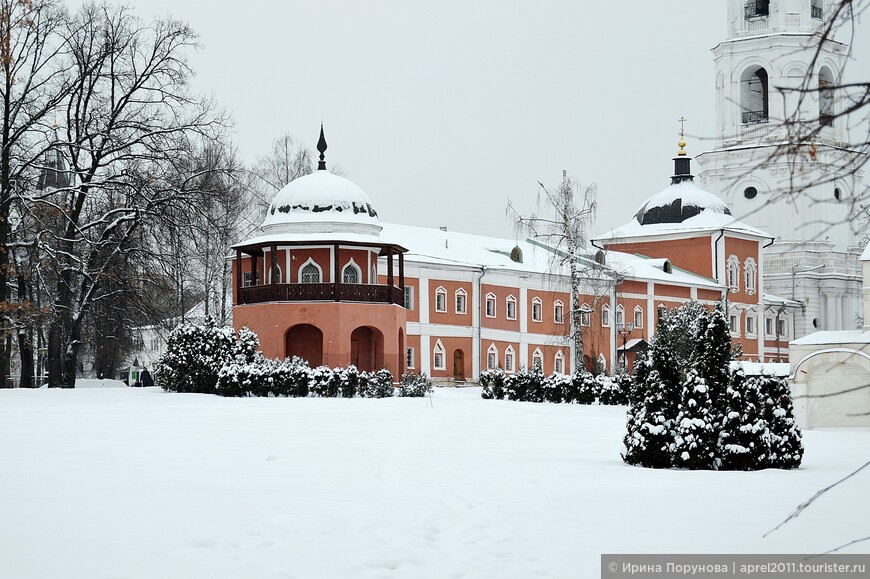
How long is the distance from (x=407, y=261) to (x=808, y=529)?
37711 mm

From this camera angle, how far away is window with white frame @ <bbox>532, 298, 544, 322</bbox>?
5162 cm

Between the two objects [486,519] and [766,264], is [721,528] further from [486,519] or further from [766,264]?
[766,264]

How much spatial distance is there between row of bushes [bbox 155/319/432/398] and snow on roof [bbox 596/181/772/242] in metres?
34.2

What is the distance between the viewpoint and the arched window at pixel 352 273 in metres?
40.0

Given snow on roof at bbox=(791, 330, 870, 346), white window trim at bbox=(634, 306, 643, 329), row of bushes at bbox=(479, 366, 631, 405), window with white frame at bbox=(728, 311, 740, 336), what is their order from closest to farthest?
snow on roof at bbox=(791, 330, 870, 346) → row of bushes at bbox=(479, 366, 631, 405) → white window trim at bbox=(634, 306, 643, 329) → window with white frame at bbox=(728, 311, 740, 336)

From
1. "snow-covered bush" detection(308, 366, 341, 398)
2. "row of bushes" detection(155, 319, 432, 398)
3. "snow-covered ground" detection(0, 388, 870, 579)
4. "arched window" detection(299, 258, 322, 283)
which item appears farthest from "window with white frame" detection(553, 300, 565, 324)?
"snow-covered ground" detection(0, 388, 870, 579)

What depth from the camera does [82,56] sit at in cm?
3241

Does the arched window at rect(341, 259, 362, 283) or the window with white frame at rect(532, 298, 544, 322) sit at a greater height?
the arched window at rect(341, 259, 362, 283)

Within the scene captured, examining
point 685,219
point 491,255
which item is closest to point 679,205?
point 685,219

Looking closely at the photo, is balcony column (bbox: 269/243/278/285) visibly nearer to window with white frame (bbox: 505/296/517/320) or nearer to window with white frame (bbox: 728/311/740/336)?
window with white frame (bbox: 505/296/517/320)

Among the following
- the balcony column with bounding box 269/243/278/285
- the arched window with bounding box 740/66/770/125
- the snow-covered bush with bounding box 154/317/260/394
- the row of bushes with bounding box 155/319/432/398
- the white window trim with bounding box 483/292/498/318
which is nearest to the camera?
the row of bushes with bounding box 155/319/432/398

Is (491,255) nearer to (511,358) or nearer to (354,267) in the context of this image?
(511,358)

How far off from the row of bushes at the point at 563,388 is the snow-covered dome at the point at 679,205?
3003cm

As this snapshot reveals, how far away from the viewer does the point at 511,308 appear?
50.7m
